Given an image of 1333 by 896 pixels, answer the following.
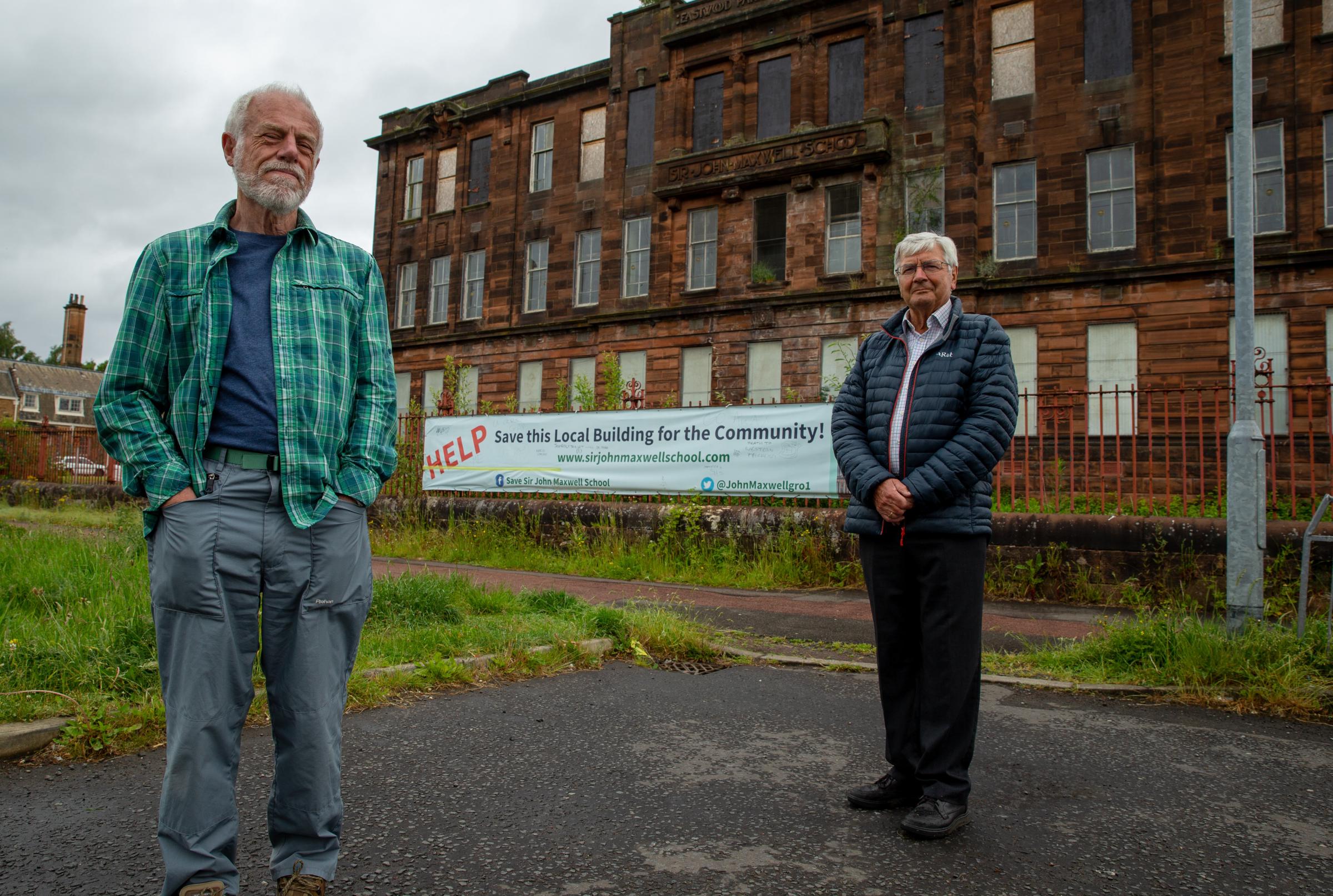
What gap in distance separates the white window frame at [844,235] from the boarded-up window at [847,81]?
2.00 meters

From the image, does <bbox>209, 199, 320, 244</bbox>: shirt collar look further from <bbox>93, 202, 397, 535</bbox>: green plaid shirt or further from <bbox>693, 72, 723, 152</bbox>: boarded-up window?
<bbox>693, 72, 723, 152</bbox>: boarded-up window

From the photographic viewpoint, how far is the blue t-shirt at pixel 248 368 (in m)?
2.31

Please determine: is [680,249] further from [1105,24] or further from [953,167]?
[1105,24]

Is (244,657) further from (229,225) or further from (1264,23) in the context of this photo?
(1264,23)

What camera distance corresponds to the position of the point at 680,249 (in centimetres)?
2683

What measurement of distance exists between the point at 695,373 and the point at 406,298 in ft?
45.7

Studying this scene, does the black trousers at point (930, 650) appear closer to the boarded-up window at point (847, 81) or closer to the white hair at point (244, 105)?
the white hair at point (244, 105)

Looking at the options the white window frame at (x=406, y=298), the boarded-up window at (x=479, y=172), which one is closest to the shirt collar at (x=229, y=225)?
the boarded-up window at (x=479, y=172)

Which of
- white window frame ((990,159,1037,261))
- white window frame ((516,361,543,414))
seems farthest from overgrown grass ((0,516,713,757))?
white window frame ((516,361,543,414))

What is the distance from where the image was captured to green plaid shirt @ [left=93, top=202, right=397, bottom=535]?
2.26 m

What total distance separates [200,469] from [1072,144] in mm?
23514

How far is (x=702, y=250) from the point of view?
26594 mm

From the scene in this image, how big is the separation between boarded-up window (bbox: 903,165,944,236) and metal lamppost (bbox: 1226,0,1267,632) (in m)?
17.3

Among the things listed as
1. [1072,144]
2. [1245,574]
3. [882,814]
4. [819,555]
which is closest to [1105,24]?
[1072,144]
